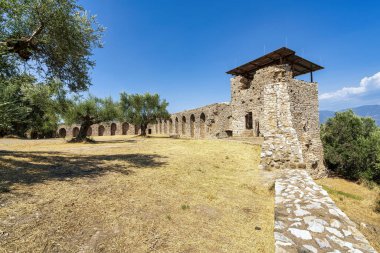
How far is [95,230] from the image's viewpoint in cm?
368

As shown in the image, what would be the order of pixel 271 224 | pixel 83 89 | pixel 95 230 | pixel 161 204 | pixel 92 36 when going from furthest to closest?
pixel 83 89
pixel 92 36
pixel 161 204
pixel 271 224
pixel 95 230

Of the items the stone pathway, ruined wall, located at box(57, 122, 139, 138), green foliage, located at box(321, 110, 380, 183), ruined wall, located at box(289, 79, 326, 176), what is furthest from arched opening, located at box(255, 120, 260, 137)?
ruined wall, located at box(57, 122, 139, 138)

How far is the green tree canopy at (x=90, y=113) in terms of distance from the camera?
2170 centimetres

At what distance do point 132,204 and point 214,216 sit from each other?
197 cm

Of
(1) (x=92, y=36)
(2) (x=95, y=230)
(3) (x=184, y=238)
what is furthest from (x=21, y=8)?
(3) (x=184, y=238)

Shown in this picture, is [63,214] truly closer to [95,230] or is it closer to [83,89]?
[95,230]

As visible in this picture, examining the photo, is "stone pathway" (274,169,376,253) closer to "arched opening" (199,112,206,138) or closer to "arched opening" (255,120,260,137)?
"arched opening" (255,120,260,137)

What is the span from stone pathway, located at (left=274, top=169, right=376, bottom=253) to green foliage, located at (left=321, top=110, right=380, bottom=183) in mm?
23846

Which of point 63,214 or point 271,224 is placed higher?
point 63,214

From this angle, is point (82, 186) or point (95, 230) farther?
point (82, 186)

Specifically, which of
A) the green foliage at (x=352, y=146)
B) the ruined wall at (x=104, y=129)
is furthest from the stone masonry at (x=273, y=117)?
the ruined wall at (x=104, y=129)

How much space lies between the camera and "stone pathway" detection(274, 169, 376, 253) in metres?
3.30

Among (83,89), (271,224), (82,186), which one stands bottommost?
(271,224)

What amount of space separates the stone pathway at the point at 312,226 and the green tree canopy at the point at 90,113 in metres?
21.4
